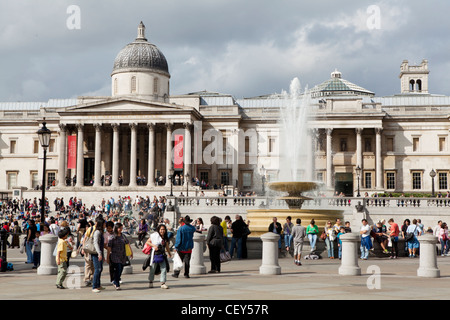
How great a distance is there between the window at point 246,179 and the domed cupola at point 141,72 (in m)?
13.6

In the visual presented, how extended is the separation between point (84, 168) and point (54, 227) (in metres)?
52.5

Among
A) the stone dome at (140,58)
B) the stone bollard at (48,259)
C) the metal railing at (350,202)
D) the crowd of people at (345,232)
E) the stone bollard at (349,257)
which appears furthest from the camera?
the stone dome at (140,58)

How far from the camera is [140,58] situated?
77.0m

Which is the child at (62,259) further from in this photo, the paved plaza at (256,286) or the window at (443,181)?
the window at (443,181)

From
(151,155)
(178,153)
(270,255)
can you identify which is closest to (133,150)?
(151,155)

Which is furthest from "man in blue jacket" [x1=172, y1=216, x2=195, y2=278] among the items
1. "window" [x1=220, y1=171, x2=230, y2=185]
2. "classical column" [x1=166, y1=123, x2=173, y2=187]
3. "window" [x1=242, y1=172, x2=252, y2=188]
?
"window" [x1=242, y1=172, x2=252, y2=188]

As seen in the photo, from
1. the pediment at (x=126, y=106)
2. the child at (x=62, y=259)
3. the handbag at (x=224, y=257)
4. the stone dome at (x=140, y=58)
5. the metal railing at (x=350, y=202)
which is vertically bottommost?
the handbag at (x=224, y=257)

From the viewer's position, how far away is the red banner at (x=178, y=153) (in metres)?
70.1

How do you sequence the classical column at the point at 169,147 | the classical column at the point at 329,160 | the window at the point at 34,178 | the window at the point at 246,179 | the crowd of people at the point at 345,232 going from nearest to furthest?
the crowd of people at the point at 345,232 → the classical column at the point at 169,147 → the classical column at the point at 329,160 → the window at the point at 246,179 → the window at the point at 34,178

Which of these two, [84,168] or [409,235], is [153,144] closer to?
[84,168]

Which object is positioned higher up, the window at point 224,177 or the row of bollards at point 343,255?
the window at point 224,177

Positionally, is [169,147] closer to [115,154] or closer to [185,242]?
[115,154]

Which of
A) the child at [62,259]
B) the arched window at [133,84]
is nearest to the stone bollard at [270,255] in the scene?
the child at [62,259]

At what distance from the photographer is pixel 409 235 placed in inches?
1120
